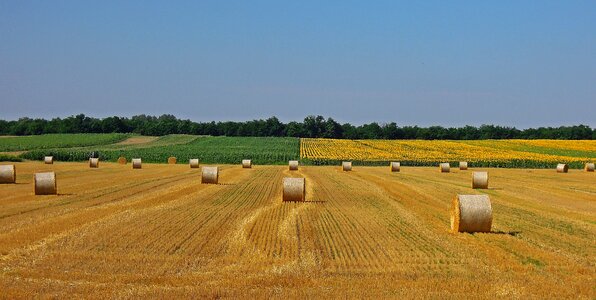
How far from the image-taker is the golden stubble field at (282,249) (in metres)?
12.6

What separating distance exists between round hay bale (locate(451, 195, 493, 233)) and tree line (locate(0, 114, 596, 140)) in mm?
131041

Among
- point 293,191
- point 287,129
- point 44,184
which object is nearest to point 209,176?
point 44,184

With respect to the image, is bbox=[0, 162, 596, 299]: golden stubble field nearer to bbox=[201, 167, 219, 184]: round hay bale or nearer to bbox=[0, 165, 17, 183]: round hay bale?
bbox=[0, 165, 17, 183]: round hay bale

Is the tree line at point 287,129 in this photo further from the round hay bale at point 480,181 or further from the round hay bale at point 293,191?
the round hay bale at point 293,191

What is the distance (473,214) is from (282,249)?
5.60 metres

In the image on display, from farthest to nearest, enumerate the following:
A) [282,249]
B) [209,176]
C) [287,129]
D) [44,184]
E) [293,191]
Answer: [287,129]
[209,176]
[44,184]
[293,191]
[282,249]

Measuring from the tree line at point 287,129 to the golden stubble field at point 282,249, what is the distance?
12334cm

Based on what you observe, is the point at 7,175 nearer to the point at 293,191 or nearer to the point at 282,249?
the point at 293,191

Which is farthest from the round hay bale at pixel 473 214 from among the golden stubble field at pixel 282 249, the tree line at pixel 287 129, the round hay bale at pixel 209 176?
the tree line at pixel 287 129

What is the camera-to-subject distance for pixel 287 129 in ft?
548

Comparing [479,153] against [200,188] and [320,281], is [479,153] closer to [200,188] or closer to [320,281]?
[200,188]

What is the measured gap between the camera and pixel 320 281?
13.1 metres

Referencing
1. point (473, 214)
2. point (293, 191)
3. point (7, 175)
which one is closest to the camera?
point (473, 214)

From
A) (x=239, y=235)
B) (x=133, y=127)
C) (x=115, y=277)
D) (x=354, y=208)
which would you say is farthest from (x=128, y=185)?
(x=133, y=127)
